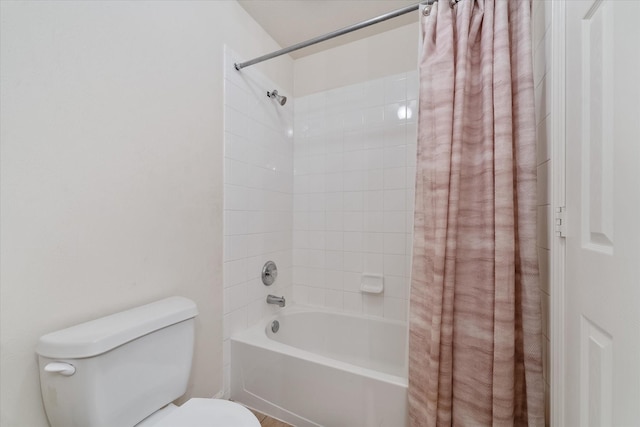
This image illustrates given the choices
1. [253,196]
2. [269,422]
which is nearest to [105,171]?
[253,196]

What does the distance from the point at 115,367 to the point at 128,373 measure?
0.18ft

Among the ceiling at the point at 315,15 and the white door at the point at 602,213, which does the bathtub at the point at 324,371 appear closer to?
the white door at the point at 602,213

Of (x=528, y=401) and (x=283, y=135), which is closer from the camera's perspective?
(x=528, y=401)

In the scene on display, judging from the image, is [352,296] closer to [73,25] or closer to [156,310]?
[156,310]

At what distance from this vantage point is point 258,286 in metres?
1.77

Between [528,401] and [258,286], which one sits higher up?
[258,286]

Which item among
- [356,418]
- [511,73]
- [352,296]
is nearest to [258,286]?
[352,296]

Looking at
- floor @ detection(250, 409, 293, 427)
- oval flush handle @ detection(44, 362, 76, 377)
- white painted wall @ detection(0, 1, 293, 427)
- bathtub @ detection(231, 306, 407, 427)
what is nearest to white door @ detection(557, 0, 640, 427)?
bathtub @ detection(231, 306, 407, 427)

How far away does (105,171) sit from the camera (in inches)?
38.3

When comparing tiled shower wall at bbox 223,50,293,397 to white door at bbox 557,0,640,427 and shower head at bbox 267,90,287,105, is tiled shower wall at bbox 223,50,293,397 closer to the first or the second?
shower head at bbox 267,90,287,105

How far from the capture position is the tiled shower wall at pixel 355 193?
183 cm

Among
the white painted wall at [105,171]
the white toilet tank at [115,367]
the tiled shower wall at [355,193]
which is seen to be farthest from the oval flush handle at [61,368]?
the tiled shower wall at [355,193]

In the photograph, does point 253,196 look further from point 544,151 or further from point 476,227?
point 544,151

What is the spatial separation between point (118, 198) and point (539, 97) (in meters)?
Result: 1.68
